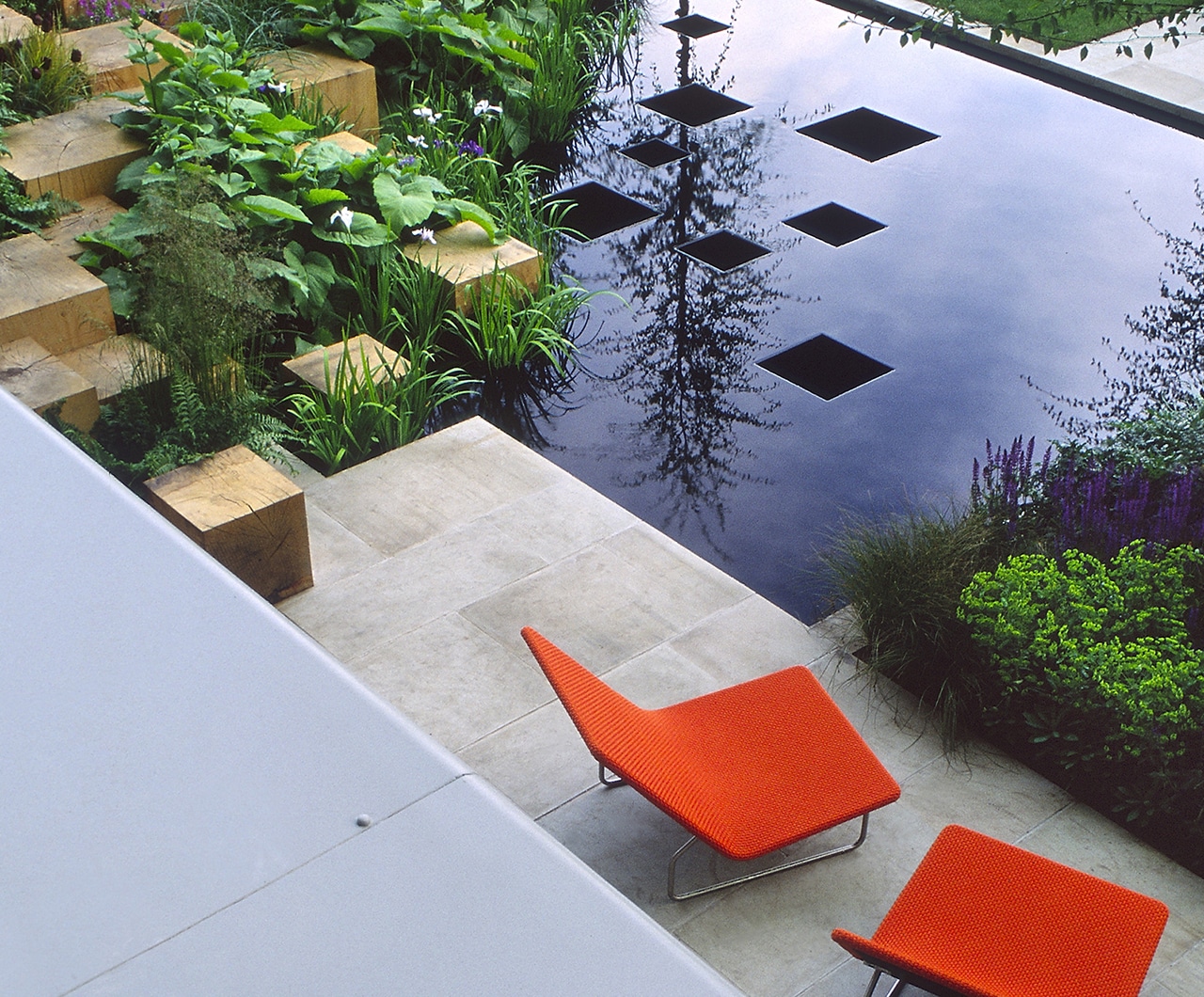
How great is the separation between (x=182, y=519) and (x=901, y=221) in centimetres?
424

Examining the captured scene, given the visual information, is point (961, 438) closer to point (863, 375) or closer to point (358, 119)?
point (863, 375)

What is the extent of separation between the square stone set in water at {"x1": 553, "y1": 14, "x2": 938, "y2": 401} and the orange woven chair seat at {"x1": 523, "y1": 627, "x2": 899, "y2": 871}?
7.71 feet

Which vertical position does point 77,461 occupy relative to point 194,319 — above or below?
above

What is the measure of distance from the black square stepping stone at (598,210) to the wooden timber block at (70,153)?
82.8 inches

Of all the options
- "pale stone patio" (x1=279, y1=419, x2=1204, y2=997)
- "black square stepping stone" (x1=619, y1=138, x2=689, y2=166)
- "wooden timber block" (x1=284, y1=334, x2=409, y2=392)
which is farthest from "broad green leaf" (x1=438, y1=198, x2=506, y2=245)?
"black square stepping stone" (x1=619, y1=138, x2=689, y2=166)

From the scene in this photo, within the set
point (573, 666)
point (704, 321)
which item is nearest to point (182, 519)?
point (573, 666)

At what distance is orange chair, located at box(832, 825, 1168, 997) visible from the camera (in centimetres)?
259

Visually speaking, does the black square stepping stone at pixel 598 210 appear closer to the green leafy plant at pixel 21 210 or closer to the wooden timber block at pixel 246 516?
the green leafy plant at pixel 21 210

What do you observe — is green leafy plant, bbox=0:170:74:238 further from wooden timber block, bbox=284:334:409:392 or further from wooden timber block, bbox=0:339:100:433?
wooden timber block, bbox=284:334:409:392

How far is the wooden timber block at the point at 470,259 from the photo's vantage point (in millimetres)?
5488

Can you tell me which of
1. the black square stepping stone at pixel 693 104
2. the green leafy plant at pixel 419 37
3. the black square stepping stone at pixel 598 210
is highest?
the green leafy plant at pixel 419 37

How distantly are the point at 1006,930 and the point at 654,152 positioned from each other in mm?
5357

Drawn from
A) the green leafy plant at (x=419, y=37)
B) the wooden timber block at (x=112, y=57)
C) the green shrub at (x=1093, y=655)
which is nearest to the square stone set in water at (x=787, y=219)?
the green leafy plant at (x=419, y=37)

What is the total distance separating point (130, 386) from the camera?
4.45m
